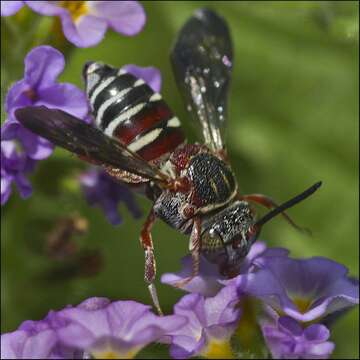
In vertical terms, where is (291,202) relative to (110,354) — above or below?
above

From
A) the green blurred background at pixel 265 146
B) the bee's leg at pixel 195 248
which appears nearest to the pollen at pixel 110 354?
the bee's leg at pixel 195 248

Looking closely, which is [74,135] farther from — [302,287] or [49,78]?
[302,287]

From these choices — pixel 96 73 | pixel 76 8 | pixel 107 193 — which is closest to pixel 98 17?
pixel 76 8

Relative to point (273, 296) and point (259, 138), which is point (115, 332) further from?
point (259, 138)

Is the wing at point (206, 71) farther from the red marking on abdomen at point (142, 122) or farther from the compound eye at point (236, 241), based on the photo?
the compound eye at point (236, 241)

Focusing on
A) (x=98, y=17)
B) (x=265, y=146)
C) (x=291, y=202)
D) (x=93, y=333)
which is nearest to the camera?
(x=93, y=333)

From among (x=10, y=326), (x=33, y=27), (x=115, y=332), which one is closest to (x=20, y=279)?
(x=10, y=326)
